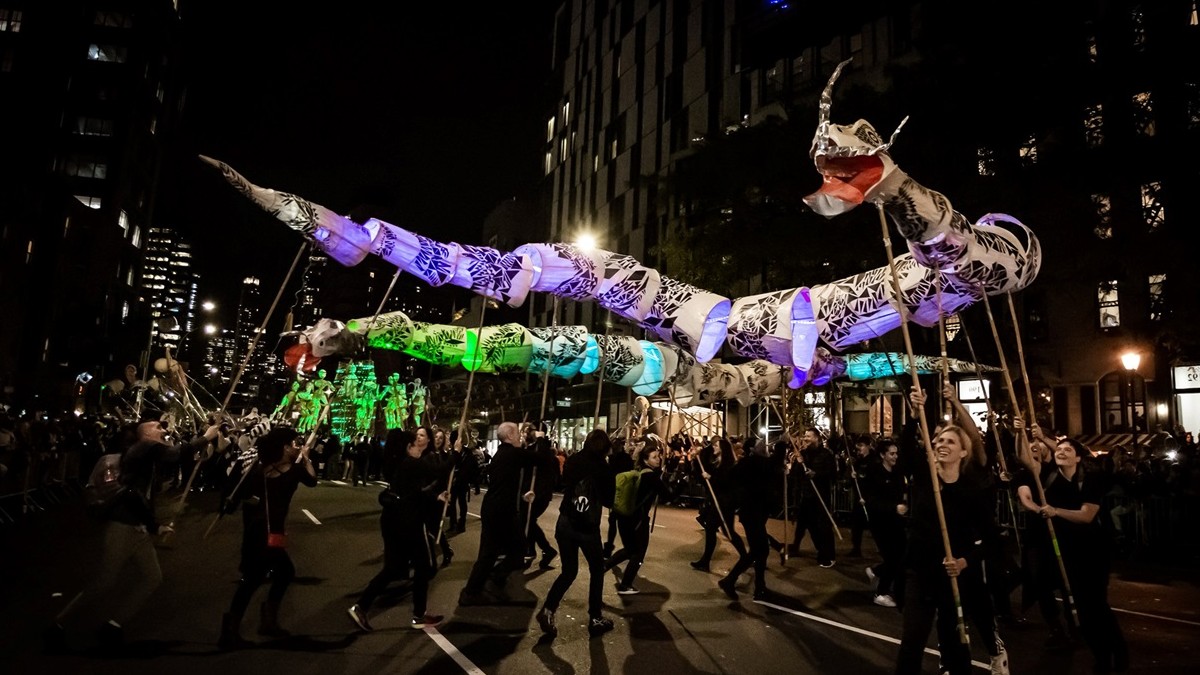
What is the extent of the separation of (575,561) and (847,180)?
4.01 meters

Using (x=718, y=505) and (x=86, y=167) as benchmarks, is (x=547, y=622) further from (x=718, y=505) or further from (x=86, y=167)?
(x=86, y=167)

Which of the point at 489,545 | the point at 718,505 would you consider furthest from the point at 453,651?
the point at 718,505

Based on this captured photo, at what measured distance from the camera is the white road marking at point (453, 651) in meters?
5.85

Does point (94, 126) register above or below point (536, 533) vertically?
above

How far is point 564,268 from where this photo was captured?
338 inches

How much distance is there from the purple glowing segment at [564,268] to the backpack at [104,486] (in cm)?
420

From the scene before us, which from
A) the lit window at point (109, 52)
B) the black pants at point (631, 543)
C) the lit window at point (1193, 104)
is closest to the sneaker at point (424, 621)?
the black pants at point (631, 543)

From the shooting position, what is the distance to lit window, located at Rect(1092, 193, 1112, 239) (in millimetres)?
14453

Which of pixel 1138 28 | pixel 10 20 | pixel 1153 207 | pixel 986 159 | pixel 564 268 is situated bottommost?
pixel 564 268

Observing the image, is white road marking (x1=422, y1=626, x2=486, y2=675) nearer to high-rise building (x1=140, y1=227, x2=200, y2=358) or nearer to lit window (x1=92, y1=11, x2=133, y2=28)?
lit window (x1=92, y1=11, x2=133, y2=28)

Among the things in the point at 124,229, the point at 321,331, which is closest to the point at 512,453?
the point at 321,331

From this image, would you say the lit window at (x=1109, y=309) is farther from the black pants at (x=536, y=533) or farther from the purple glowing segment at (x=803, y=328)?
the black pants at (x=536, y=533)

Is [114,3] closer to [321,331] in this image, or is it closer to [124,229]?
[124,229]

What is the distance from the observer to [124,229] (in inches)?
2296
